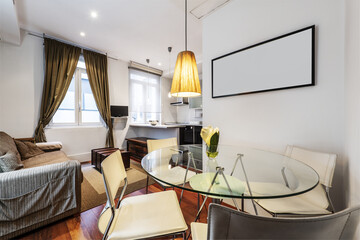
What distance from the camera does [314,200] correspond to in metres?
1.15

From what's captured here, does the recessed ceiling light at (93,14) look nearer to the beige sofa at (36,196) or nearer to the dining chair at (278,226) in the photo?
the beige sofa at (36,196)

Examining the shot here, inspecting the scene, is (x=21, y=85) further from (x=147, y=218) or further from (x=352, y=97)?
(x=352, y=97)

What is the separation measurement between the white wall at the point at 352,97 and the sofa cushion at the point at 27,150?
3965mm

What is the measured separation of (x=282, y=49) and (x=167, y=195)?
186 centimetres

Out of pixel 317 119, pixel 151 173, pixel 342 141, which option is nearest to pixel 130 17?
pixel 151 173

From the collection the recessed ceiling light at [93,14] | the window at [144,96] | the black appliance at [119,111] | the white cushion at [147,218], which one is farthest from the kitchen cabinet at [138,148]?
the recessed ceiling light at [93,14]

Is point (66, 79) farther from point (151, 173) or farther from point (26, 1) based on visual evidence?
point (151, 173)

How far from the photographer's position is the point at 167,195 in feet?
3.95

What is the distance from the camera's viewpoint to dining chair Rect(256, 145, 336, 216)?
1024 millimetres

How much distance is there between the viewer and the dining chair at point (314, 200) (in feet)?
3.36

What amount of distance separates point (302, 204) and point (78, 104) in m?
4.52

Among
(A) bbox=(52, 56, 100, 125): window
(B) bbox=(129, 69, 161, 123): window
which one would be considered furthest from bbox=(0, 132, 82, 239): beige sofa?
(B) bbox=(129, 69, 161, 123): window

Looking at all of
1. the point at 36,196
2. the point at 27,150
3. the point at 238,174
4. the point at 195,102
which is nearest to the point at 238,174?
the point at 238,174

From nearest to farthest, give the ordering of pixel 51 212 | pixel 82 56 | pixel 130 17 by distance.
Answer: pixel 51 212 → pixel 130 17 → pixel 82 56
